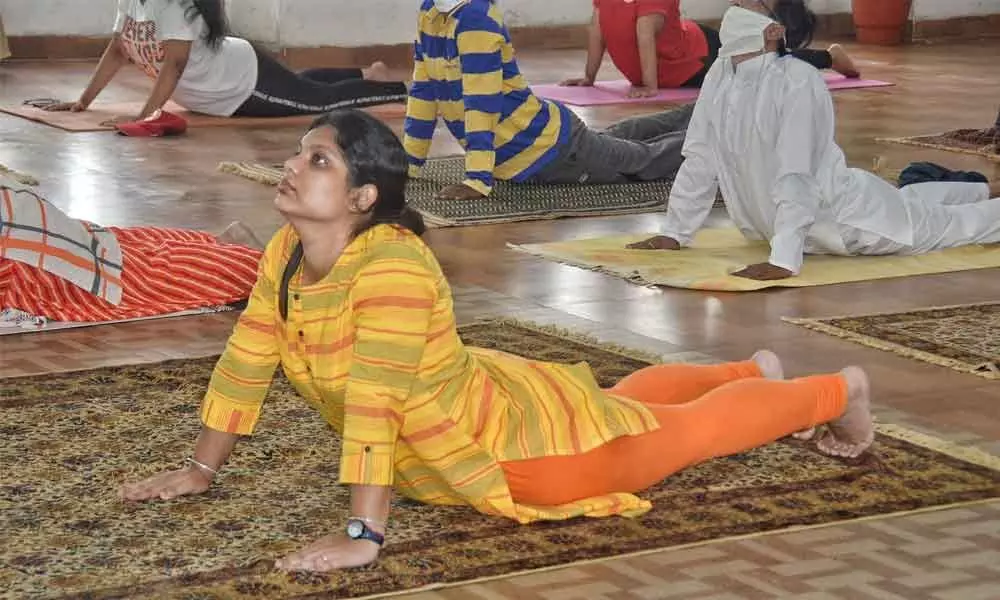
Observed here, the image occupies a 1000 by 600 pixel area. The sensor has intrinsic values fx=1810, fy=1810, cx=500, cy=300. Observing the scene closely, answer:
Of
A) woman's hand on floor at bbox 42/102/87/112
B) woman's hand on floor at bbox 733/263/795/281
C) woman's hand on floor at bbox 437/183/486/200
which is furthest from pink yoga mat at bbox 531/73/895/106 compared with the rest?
woman's hand on floor at bbox 733/263/795/281

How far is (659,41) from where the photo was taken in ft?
29.2

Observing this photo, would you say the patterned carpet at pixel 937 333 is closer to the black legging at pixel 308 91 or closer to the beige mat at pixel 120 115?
the beige mat at pixel 120 115

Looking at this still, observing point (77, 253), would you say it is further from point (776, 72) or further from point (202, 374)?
point (776, 72)

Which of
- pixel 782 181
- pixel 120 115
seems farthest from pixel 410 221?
pixel 120 115

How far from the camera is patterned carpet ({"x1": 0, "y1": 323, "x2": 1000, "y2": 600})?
8.17ft

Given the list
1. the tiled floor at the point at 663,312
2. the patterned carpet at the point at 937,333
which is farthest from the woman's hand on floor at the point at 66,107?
the patterned carpet at the point at 937,333

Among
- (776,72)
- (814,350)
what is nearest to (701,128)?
(776,72)

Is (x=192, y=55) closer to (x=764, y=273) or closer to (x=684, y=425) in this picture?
(x=764, y=273)

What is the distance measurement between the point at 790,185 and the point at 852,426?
183cm

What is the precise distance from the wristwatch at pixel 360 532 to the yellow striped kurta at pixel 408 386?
60mm

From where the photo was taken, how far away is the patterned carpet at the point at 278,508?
8.17 feet

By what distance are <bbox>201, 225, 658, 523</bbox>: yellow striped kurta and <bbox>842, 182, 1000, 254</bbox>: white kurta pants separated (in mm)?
2396

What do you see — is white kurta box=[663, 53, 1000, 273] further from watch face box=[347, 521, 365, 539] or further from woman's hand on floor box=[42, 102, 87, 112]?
woman's hand on floor box=[42, 102, 87, 112]

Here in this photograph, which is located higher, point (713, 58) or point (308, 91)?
point (713, 58)
